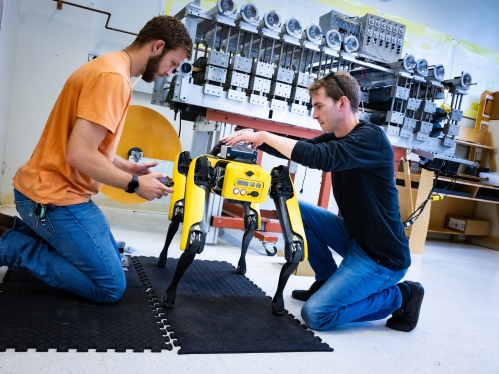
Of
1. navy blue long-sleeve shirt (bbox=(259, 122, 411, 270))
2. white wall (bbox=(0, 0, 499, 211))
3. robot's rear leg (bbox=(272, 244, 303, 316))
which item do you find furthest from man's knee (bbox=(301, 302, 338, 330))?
white wall (bbox=(0, 0, 499, 211))

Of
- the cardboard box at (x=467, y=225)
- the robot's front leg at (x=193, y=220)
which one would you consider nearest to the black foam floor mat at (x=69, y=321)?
the robot's front leg at (x=193, y=220)

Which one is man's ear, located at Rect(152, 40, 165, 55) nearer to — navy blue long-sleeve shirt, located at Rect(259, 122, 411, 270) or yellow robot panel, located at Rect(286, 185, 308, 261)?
navy blue long-sleeve shirt, located at Rect(259, 122, 411, 270)

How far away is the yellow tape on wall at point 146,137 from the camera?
3498 millimetres

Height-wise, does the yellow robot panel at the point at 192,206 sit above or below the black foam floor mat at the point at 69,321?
above

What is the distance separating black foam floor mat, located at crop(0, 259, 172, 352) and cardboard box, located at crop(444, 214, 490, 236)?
5245 millimetres

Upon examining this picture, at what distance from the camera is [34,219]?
176cm

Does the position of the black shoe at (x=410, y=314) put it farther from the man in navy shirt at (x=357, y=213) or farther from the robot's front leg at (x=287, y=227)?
the robot's front leg at (x=287, y=227)

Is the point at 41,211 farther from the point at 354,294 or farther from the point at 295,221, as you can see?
the point at 354,294

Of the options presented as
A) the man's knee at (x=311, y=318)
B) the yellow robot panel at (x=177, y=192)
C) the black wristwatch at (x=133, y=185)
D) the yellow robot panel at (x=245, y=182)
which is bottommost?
the man's knee at (x=311, y=318)

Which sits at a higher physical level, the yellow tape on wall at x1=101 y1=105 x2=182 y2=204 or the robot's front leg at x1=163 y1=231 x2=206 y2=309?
the yellow tape on wall at x1=101 y1=105 x2=182 y2=204

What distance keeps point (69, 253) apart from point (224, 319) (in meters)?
0.71

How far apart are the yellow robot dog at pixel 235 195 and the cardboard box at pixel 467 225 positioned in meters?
4.80

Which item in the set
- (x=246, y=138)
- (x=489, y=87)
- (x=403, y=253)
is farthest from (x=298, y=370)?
(x=489, y=87)

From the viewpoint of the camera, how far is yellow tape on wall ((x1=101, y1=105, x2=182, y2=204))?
3498mm
